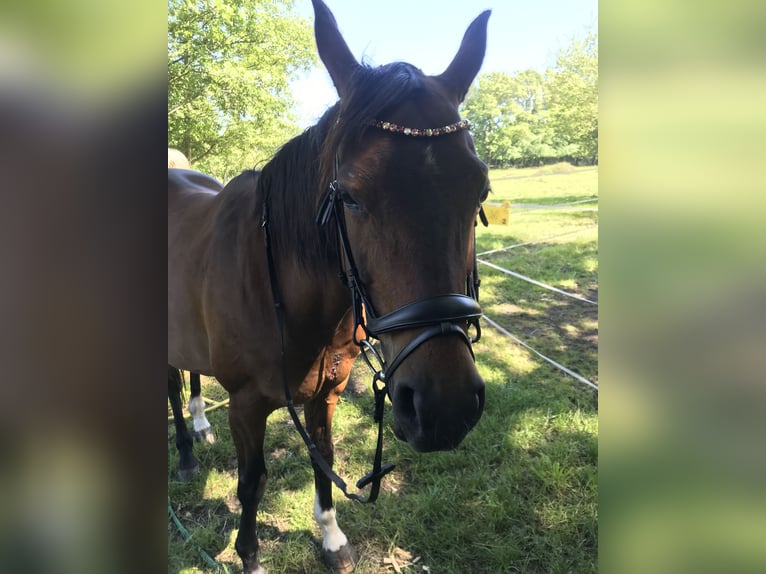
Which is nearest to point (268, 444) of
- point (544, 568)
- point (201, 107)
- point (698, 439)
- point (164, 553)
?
point (544, 568)

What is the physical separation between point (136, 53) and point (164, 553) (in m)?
0.66

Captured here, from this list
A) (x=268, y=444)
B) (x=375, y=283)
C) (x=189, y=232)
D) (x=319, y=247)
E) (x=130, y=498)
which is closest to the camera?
(x=130, y=498)

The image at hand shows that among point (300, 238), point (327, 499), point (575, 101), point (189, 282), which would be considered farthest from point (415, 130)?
point (575, 101)

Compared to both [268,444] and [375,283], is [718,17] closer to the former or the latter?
[375,283]

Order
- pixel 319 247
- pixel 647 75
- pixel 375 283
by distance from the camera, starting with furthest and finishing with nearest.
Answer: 1. pixel 319 247
2. pixel 375 283
3. pixel 647 75

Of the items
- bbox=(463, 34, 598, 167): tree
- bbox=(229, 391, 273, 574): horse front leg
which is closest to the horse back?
bbox=(229, 391, 273, 574): horse front leg

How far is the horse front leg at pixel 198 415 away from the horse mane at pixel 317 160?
2.28m

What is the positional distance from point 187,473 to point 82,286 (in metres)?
3.22

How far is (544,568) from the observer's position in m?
2.40

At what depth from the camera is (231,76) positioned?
973 centimetres

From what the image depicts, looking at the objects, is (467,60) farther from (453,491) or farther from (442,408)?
(453,491)

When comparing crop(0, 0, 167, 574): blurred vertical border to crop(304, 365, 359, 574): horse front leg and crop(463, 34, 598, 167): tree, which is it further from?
crop(463, 34, 598, 167): tree

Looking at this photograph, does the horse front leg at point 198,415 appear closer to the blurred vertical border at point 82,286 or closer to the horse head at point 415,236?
the horse head at point 415,236

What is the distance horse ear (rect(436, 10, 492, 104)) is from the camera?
5.50ft
